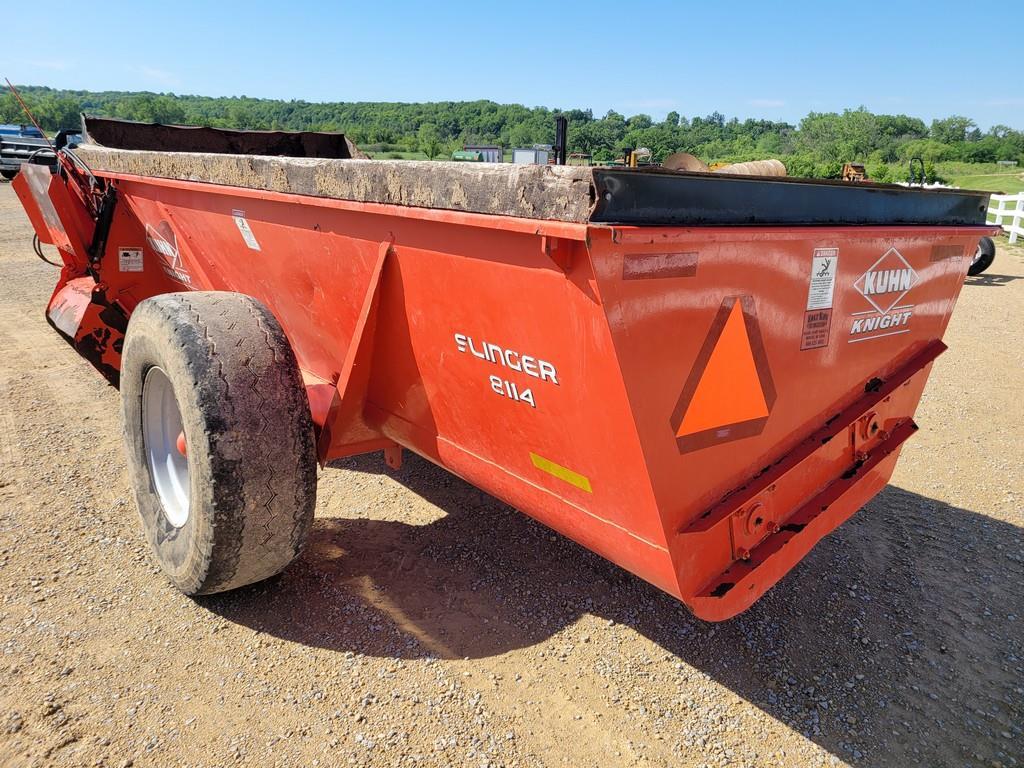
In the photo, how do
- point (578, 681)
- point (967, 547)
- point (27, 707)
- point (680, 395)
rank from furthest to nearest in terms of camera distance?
point (967, 547) → point (578, 681) → point (27, 707) → point (680, 395)

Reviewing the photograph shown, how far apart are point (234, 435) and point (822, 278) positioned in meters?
1.95

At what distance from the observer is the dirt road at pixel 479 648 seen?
7.30 feet

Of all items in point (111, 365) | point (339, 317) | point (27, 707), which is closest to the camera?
point (27, 707)

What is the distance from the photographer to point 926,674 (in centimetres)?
259

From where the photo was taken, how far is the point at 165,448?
10.1 feet

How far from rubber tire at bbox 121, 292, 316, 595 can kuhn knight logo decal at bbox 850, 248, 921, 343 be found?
1971 millimetres

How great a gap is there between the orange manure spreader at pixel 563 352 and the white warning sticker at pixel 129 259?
48.6 inches

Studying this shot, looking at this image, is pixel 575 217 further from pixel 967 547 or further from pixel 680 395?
pixel 967 547

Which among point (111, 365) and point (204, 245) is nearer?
point (204, 245)

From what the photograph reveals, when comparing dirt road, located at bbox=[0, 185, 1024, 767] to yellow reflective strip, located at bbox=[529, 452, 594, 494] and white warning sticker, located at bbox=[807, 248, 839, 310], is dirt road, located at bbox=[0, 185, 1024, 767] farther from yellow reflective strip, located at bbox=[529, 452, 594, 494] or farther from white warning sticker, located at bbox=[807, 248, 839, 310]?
white warning sticker, located at bbox=[807, 248, 839, 310]

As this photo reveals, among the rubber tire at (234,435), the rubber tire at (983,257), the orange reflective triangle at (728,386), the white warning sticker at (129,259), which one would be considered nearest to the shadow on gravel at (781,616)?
the rubber tire at (234,435)

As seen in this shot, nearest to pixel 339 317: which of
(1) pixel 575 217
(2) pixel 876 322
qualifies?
(1) pixel 575 217

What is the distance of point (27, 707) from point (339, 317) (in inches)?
64.5

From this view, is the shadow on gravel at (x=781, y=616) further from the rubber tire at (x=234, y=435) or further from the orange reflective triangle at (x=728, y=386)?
the orange reflective triangle at (x=728, y=386)
